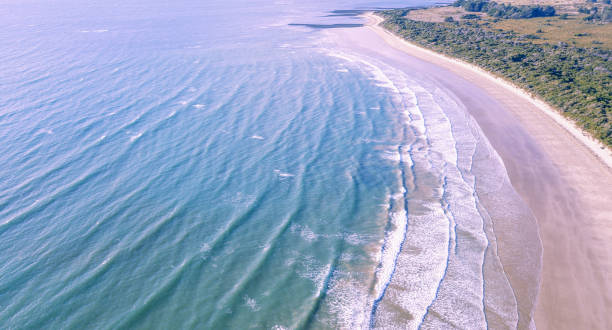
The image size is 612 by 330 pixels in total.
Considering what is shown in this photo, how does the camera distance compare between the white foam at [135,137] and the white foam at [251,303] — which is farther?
the white foam at [135,137]

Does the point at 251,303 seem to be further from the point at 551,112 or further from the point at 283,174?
the point at 551,112

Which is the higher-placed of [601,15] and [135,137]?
[601,15]

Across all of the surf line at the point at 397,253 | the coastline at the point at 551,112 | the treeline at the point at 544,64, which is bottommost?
the surf line at the point at 397,253

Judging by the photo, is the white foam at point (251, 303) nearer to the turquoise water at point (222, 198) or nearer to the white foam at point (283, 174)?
the turquoise water at point (222, 198)

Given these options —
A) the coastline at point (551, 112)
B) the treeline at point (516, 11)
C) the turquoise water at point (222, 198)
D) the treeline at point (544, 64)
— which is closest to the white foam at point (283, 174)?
the turquoise water at point (222, 198)

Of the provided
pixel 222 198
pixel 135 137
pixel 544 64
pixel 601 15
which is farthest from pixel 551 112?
pixel 601 15

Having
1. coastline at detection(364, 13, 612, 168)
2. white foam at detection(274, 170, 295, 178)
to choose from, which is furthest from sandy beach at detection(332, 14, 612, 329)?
white foam at detection(274, 170, 295, 178)

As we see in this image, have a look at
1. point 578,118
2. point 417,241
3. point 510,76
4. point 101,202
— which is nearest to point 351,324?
point 417,241
